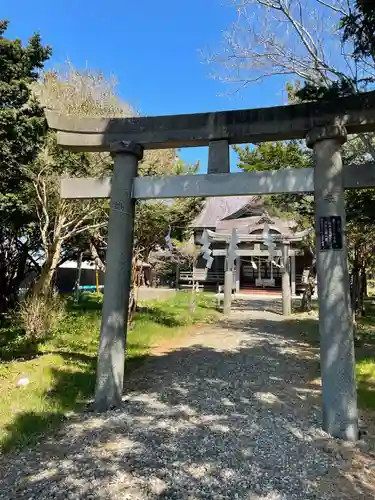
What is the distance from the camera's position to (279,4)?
6340 millimetres

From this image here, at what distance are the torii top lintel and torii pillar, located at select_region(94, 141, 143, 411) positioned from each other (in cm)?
27

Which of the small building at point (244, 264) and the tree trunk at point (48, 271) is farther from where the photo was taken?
the small building at point (244, 264)

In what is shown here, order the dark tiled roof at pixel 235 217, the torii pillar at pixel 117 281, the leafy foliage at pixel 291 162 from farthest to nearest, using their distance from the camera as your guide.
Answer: the dark tiled roof at pixel 235 217 → the leafy foliage at pixel 291 162 → the torii pillar at pixel 117 281

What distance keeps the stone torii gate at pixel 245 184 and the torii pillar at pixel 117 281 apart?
0.01 metres

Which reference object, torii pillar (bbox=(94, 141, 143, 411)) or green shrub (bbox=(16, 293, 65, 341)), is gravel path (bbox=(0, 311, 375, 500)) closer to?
torii pillar (bbox=(94, 141, 143, 411))

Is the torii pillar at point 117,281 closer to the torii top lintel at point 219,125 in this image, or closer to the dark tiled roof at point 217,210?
the torii top lintel at point 219,125

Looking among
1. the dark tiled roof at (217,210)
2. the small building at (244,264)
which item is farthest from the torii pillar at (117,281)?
the dark tiled roof at (217,210)

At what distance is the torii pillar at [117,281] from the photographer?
15.2 ft

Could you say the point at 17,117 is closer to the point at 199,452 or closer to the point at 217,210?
the point at 199,452

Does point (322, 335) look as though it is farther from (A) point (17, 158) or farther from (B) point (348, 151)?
(A) point (17, 158)

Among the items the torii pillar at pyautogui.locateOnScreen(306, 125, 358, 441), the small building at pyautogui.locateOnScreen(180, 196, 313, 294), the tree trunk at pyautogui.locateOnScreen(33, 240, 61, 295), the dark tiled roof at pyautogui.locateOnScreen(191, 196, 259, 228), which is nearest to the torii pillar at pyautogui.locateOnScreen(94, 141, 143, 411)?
the torii pillar at pyautogui.locateOnScreen(306, 125, 358, 441)

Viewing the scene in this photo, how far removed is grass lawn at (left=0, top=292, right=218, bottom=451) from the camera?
4.33 meters

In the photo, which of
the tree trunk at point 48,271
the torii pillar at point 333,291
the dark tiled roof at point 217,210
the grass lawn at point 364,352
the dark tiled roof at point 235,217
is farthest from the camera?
the dark tiled roof at point 217,210

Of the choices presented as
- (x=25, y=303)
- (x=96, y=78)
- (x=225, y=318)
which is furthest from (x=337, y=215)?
(x=225, y=318)
